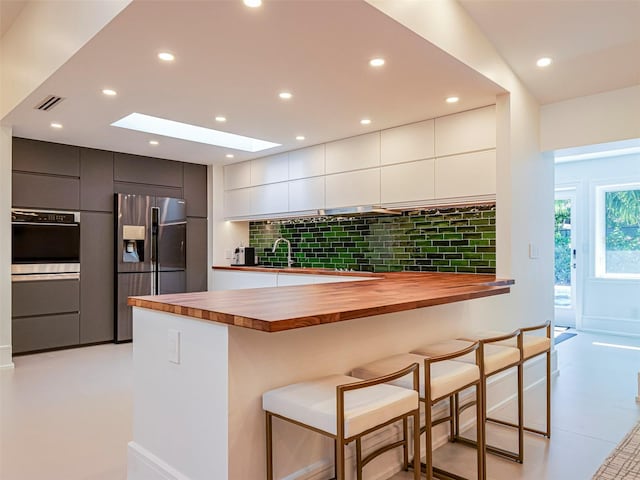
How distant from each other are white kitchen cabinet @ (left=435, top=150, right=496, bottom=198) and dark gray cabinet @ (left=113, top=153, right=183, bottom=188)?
3.61 meters

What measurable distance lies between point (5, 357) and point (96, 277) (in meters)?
1.23

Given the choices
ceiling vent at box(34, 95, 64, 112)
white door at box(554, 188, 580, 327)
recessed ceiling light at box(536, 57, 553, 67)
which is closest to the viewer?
recessed ceiling light at box(536, 57, 553, 67)

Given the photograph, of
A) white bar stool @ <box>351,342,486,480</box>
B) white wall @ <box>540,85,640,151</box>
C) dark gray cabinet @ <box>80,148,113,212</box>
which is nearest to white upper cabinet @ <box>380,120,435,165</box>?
white wall @ <box>540,85,640,151</box>

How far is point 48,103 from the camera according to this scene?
11.7 ft

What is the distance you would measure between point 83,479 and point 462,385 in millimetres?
1933

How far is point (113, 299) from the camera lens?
17.2ft

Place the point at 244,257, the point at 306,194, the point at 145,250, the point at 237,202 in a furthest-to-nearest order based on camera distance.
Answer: the point at 244,257 < the point at 237,202 < the point at 145,250 < the point at 306,194

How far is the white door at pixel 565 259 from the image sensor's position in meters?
6.54

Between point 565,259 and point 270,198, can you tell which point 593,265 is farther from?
point 270,198

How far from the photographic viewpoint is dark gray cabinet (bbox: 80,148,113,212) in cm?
507

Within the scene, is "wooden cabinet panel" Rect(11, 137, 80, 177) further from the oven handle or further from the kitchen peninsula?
the kitchen peninsula

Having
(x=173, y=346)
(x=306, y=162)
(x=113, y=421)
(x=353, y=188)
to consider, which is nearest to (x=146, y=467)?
(x=173, y=346)

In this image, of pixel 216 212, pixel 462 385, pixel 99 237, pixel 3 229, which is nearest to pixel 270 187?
pixel 216 212

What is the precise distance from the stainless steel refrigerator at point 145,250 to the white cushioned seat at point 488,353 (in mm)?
3926
